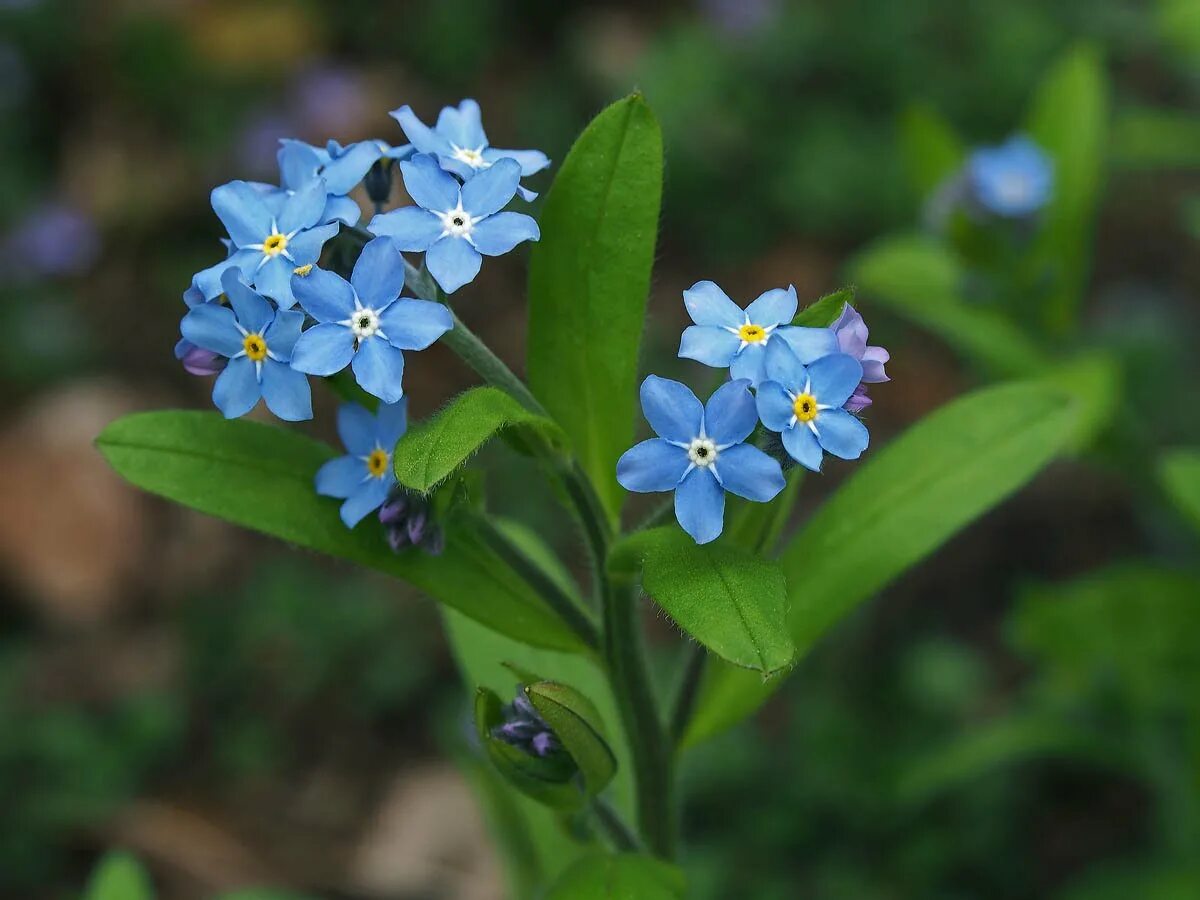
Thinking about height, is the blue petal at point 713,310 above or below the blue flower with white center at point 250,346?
above

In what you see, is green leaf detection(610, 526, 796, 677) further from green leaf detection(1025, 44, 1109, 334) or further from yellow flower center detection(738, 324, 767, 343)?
green leaf detection(1025, 44, 1109, 334)

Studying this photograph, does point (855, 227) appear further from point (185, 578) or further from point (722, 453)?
point (722, 453)

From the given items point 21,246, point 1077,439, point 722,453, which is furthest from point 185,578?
point 722,453

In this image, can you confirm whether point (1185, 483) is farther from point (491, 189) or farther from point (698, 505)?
point (491, 189)

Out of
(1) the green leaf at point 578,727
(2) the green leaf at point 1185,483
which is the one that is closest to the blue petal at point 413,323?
(1) the green leaf at point 578,727

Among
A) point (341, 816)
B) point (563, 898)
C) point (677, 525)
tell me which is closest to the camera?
point (677, 525)

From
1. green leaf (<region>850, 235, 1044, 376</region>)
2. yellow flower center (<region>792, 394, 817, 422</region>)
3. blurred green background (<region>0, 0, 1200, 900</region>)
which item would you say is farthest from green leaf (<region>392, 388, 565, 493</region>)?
blurred green background (<region>0, 0, 1200, 900</region>)

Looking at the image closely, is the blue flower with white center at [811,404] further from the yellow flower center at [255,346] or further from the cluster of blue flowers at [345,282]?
the yellow flower center at [255,346]
